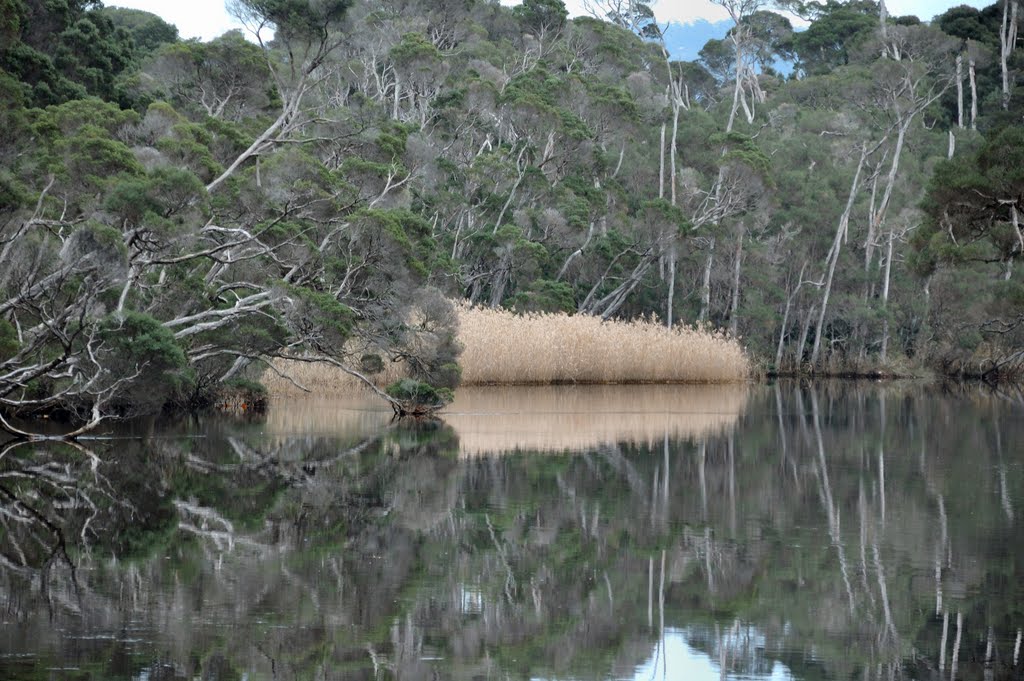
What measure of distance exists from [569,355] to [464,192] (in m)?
9.28

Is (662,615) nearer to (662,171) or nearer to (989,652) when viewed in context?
(989,652)

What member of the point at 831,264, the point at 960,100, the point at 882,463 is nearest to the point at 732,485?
the point at 882,463

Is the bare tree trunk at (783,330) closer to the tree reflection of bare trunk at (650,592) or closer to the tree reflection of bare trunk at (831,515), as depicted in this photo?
the tree reflection of bare trunk at (831,515)

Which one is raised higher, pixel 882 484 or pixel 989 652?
pixel 882 484

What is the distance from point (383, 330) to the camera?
21234 millimetres

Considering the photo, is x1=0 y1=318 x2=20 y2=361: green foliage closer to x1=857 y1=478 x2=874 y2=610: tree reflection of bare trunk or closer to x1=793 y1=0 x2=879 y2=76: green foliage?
x1=857 y1=478 x2=874 y2=610: tree reflection of bare trunk

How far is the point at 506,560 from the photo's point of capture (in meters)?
7.90

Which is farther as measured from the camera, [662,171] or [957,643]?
[662,171]

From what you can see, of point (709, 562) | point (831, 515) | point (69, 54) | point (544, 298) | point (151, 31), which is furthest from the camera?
point (151, 31)

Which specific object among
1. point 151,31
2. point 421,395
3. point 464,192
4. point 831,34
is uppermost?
point 831,34

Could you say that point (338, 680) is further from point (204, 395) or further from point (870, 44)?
point (870, 44)

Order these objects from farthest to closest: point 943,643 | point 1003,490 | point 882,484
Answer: point 882,484
point 1003,490
point 943,643

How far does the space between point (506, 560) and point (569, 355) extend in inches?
877

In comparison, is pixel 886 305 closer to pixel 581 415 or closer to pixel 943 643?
pixel 581 415
